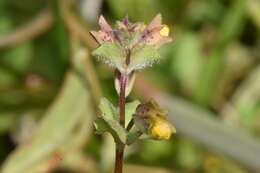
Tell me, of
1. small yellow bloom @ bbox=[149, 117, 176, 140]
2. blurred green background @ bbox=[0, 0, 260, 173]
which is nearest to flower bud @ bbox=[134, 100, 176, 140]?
small yellow bloom @ bbox=[149, 117, 176, 140]

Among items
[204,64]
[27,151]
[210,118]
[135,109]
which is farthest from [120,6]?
[135,109]

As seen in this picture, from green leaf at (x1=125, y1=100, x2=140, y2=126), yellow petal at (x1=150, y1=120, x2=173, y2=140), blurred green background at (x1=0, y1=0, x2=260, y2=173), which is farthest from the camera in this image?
blurred green background at (x1=0, y1=0, x2=260, y2=173)

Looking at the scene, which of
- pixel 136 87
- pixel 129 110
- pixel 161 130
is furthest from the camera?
pixel 136 87

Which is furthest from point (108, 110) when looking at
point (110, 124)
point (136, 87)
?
point (136, 87)

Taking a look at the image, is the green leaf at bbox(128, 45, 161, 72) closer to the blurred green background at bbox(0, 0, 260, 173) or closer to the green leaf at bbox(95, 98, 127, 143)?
the green leaf at bbox(95, 98, 127, 143)

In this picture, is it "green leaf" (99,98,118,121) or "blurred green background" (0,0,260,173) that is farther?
"blurred green background" (0,0,260,173)

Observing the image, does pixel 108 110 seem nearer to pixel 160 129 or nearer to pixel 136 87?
→ pixel 160 129

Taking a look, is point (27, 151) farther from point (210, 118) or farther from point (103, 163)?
point (210, 118)
